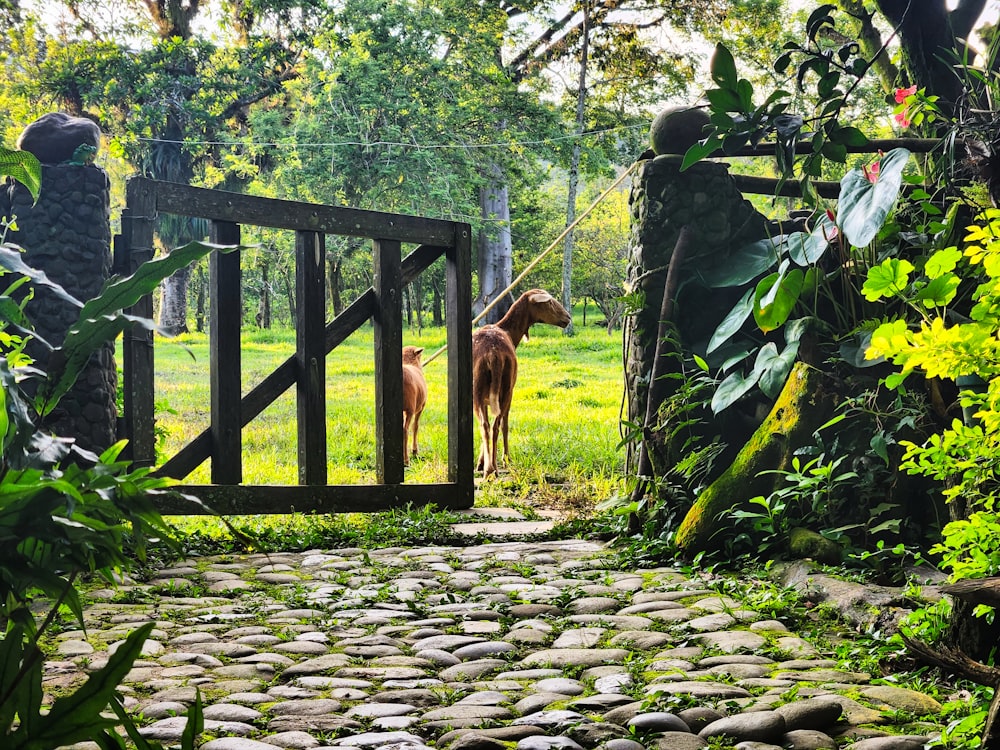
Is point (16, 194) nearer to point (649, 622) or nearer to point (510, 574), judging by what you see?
point (510, 574)

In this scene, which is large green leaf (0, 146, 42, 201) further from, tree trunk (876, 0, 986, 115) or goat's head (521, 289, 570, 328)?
goat's head (521, 289, 570, 328)

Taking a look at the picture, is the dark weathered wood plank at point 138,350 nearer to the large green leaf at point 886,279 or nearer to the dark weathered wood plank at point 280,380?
the dark weathered wood plank at point 280,380

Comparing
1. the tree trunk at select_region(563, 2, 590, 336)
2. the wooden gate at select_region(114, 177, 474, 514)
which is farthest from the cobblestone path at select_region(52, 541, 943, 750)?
the tree trunk at select_region(563, 2, 590, 336)

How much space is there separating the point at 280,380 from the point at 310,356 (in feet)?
0.76

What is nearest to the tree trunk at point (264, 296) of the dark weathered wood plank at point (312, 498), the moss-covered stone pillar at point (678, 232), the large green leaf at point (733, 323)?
the dark weathered wood plank at point (312, 498)

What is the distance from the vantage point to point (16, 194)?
5723mm

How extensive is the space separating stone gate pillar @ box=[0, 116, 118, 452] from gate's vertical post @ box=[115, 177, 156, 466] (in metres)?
0.27

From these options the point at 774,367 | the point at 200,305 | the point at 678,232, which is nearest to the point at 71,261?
the point at 678,232

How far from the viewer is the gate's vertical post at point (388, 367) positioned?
6.50m

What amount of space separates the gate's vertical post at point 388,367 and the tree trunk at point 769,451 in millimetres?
2259

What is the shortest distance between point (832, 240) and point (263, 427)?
30.8 feet

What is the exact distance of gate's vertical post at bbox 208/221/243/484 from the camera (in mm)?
5703

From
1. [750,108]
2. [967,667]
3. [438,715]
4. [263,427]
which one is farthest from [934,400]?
[263,427]

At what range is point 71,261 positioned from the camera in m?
5.67
